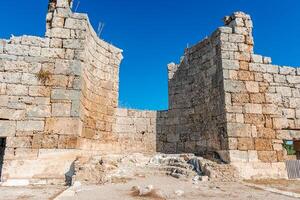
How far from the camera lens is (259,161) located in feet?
23.2

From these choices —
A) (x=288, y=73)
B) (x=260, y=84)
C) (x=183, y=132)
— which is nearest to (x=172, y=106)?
(x=183, y=132)

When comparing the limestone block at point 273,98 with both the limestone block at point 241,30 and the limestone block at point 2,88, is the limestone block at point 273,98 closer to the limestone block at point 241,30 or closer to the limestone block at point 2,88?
the limestone block at point 241,30

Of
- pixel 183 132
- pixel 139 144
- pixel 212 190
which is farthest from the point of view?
pixel 139 144

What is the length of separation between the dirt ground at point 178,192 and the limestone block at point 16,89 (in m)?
2.92

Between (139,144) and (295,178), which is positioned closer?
(295,178)

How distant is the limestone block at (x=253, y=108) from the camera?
7426 millimetres

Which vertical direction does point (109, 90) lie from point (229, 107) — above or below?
above

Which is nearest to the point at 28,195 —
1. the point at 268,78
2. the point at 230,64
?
the point at 230,64

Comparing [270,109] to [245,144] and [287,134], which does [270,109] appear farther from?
Answer: [245,144]

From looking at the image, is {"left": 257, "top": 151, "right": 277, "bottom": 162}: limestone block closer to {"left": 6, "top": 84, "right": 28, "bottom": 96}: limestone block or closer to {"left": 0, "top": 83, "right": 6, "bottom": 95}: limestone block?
{"left": 6, "top": 84, "right": 28, "bottom": 96}: limestone block

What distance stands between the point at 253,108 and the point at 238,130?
85cm

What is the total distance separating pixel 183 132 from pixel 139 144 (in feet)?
5.74

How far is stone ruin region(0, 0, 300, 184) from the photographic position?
6.31 metres

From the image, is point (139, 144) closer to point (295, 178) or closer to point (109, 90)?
point (109, 90)
